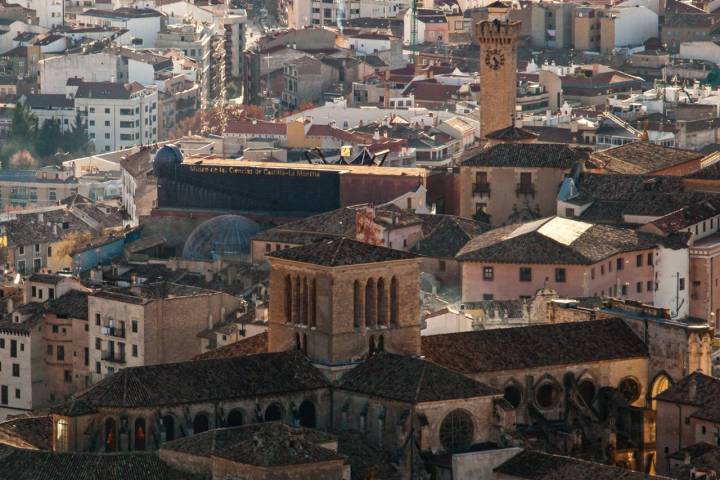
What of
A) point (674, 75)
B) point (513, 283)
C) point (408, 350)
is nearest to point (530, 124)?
point (674, 75)

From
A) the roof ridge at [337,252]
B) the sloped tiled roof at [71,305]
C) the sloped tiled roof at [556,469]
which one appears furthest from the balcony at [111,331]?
the sloped tiled roof at [556,469]

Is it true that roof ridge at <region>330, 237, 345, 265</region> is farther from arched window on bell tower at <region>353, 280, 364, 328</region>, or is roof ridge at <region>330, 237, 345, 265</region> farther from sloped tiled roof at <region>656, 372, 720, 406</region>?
sloped tiled roof at <region>656, 372, 720, 406</region>

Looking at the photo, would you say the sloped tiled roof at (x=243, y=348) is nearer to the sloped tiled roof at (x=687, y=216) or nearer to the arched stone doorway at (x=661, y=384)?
the arched stone doorway at (x=661, y=384)

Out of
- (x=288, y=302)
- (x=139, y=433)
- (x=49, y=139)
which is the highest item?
(x=288, y=302)

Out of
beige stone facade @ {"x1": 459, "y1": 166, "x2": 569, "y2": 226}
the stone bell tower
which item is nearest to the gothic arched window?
the stone bell tower

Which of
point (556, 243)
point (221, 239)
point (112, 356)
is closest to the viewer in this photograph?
point (112, 356)

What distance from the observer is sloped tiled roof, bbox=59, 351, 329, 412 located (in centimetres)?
9712

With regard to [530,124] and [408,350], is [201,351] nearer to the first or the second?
[408,350]

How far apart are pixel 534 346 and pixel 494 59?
1546 inches

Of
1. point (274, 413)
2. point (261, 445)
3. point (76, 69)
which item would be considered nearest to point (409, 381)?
point (274, 413)

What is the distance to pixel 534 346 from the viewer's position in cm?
10344

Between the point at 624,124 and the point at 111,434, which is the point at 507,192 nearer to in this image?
the point at 624,124

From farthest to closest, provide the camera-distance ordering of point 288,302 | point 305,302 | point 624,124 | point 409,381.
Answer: point 624,124 → point 288,302 → point 305,302 → point 409,381

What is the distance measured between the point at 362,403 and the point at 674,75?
85.1 meters
